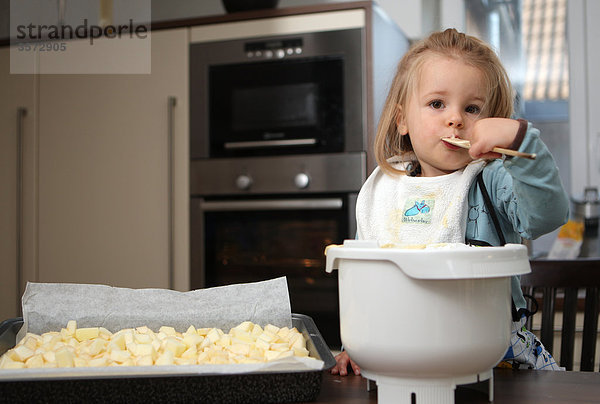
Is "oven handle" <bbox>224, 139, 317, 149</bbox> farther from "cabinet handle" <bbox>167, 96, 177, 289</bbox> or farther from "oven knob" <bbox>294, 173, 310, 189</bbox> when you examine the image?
"cabinet handle" <bbox>167, 96, 177, 289</bbox>

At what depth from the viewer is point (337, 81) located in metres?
2.20

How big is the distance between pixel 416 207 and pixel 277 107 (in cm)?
130

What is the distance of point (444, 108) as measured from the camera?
99 centimetres

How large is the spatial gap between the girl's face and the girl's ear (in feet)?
0.22

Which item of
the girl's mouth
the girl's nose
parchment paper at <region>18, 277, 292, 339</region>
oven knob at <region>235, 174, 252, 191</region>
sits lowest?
parchment paper at <region>18, 277, 292, 339</region>

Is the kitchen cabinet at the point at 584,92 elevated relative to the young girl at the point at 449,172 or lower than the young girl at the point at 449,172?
elevated

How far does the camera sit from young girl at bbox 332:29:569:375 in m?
0.97

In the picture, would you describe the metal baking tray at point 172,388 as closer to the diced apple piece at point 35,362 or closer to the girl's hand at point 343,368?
the diced apple piece at point 35,362

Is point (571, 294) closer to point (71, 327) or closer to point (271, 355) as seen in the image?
point (271, 355)

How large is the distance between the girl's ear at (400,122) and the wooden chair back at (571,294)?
363mm

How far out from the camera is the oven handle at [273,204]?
216 cm

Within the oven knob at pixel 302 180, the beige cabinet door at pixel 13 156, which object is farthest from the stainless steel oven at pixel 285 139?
the beige cabinet door at pixel 13 156

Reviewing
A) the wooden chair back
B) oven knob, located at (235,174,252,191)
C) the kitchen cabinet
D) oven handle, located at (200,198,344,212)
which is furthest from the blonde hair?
the kitchen cabinet

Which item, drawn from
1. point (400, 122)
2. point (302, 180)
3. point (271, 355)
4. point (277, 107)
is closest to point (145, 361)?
point (271, 355)
